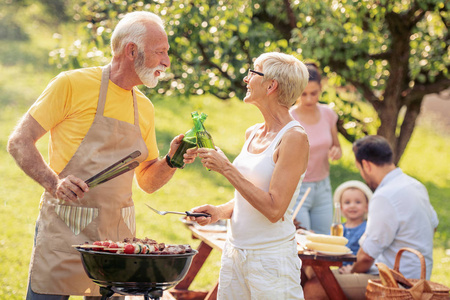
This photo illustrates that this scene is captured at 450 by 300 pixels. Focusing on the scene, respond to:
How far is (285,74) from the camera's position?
310 cm

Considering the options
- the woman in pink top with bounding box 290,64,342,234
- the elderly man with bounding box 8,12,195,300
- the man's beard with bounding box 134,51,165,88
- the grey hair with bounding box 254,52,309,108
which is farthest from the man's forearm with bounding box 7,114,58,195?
the woman in pink top with bounding box 290,64,342,234

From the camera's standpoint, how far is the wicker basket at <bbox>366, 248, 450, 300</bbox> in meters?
3.88

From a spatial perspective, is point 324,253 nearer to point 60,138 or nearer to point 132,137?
point 132,137

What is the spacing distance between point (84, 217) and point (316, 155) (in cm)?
283

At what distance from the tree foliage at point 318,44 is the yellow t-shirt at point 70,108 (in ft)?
10.9

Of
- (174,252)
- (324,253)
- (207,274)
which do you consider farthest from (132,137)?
(207,274)

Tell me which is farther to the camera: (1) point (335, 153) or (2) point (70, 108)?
(1) point (335, 153)

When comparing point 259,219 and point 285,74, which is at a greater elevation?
point 285,74

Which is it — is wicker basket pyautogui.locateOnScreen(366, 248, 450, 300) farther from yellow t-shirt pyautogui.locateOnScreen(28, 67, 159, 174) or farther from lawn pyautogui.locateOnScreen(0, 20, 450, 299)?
lawn pyautogui.locateOnScreen(0, 20, 450, 299)

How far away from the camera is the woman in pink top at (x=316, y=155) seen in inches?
215

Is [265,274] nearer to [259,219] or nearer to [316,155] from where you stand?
[259,219]

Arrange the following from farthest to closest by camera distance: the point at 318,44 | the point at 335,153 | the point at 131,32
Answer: the point at 318,44
the point at 335,153
the point at 131,32

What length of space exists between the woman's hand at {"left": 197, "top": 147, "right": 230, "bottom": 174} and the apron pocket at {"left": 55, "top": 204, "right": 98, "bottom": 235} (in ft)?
2.12

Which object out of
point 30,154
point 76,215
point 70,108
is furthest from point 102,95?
point 76,215
